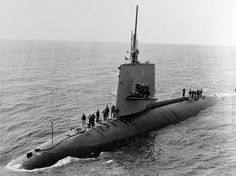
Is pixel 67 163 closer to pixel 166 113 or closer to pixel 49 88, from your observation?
pixel 166 113

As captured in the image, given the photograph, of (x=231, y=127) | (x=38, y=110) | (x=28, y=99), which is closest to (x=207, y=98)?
(x=231, y=127)

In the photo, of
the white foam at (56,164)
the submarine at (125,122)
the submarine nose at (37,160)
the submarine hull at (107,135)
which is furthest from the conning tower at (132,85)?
the submarine nose at (37,160)

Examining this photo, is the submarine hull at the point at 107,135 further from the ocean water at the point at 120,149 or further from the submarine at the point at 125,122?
the ocean water at the point at 120,149

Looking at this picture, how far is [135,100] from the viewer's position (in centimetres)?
2723

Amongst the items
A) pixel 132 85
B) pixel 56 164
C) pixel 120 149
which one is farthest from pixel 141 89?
pixel 56 164

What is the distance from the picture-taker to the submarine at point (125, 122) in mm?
20797

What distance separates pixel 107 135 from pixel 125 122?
108 inches

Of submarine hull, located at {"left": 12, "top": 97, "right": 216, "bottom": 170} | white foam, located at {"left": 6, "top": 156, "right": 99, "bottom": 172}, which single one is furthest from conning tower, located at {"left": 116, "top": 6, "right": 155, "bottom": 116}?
white foam, located at {"left": 6, "top": 156, "right": 99, "bottom": 172}

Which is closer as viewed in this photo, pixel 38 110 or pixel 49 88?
pixel 38 110

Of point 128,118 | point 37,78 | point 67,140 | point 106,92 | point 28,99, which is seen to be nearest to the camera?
point 67,140

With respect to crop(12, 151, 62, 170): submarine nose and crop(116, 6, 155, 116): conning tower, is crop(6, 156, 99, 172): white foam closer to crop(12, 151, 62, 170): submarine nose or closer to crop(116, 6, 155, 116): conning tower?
crop(12, 151, 62, 170): submarine nose

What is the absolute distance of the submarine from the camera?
20.8 meters

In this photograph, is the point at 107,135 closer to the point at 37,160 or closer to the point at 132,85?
the point at 132,85

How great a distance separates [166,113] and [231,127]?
565 cm
